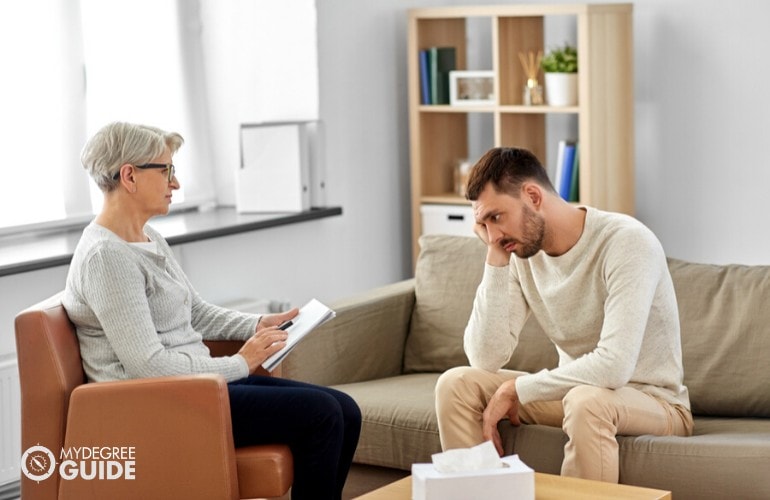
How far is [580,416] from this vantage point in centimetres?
267

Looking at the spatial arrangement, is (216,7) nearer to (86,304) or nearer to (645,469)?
(86,304)

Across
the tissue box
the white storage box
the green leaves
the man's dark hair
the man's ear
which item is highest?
the green leaves

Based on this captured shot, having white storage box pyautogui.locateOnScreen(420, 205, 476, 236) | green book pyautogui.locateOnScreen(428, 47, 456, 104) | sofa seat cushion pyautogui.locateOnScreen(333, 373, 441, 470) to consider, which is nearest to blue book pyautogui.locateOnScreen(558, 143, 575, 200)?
white storage box pyautogui.locateOnScreen(420, 205, 476, 236)

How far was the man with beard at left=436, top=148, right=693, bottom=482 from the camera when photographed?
2697mm

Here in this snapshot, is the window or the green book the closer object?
the window

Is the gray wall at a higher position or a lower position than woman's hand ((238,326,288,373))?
higher

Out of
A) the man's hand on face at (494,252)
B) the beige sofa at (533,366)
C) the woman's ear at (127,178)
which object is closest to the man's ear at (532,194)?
the man's hand on face at (494,252)

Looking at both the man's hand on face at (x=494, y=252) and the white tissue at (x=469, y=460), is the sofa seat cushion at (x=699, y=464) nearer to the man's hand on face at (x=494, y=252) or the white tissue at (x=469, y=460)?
the man's hand on face at (x=494, y=252)

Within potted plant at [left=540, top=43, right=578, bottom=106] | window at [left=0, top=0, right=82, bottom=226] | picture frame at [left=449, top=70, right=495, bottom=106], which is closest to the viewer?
window at [left=0, top=0, right=82, bottom=226]

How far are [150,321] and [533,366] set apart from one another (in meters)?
1.27

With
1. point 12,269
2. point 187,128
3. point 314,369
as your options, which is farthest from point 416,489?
point 187,128

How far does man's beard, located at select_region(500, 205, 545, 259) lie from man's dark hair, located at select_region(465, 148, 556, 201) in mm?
59

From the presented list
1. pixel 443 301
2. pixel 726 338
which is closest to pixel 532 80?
pixel 443 301
